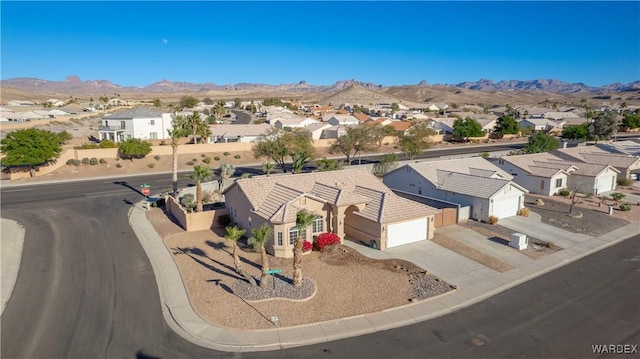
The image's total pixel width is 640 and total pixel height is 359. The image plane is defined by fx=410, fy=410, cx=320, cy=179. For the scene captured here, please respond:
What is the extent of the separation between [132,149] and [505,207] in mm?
50889

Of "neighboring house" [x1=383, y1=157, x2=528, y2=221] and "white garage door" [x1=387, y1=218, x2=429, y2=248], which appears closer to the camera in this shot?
"white garage door" [x1=387, y1=218, x2=429, y2=248]

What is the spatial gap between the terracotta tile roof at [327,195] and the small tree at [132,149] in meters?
36.3

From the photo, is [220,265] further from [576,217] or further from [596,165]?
[596,165]

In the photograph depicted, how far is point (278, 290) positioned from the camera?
2166 centimetres

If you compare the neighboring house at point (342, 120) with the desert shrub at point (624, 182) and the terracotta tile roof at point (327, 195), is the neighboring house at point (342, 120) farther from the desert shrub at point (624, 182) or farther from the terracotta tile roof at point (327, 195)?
the terracotta tile roof at point (327, 195)

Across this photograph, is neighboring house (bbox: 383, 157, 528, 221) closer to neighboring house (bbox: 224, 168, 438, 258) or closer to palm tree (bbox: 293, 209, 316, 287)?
neighboring house (bbox: 224, 168, 438, 258)

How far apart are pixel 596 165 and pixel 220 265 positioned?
4518cm

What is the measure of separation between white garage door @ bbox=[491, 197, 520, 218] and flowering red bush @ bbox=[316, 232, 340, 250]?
15.9m

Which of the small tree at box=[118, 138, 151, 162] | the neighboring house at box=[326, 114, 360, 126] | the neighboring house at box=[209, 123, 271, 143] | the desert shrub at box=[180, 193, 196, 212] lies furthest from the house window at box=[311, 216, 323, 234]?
the neighboring house at box=[326, 114, 360, 126]

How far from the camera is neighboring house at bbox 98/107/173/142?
247ft

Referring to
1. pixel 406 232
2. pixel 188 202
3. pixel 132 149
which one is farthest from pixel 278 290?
pixel 132 149

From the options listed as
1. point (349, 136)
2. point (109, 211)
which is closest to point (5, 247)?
point (109, 211)

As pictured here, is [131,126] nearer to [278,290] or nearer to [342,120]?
[342,120]

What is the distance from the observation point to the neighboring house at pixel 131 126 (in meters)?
75.2
